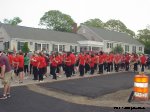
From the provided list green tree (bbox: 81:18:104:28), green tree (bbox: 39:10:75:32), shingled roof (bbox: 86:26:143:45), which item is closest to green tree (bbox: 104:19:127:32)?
green tree (bbox: 81:18:104:28)

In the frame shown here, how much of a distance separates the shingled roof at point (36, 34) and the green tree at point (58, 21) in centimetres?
2757

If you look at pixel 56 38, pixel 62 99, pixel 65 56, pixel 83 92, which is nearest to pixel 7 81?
pixel 62 99

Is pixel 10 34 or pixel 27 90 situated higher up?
pixel 10 34

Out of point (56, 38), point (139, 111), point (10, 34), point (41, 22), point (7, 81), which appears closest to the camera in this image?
point (139, 111)

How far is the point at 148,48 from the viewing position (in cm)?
7675

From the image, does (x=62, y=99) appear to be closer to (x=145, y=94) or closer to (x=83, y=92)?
(x=83, y=92)

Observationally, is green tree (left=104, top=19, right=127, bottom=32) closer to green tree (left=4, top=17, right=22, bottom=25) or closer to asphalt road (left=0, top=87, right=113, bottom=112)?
green tree (left=4, top=17, right=22, bottom=25)

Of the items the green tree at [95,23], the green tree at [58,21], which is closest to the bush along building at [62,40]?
the green tree at [58,21]

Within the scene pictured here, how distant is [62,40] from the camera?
52.2 metres

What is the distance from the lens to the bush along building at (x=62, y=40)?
143 ft

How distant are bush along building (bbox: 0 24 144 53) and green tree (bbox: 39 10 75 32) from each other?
19753 mm

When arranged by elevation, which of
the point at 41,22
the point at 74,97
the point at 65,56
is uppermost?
the point at 41,22

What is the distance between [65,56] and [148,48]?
2252 inches

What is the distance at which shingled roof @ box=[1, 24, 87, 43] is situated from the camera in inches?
1769
